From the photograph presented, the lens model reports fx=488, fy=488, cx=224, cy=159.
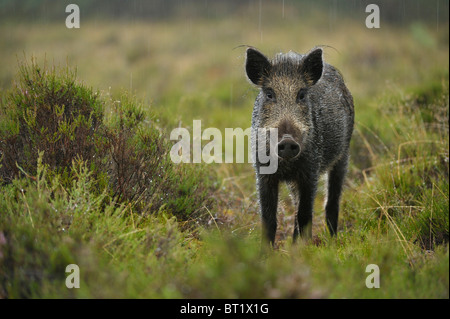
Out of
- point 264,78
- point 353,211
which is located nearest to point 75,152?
point 264,78

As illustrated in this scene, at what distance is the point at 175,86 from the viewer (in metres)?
15.5

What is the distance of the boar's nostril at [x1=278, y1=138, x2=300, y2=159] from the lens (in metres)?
3.77

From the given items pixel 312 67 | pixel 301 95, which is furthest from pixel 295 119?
pixel 312 67

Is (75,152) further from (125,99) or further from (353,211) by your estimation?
(353,211)

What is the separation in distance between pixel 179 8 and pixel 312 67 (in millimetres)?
34357

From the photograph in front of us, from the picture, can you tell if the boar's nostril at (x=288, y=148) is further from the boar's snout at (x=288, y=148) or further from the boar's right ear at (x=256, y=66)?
the boar's right ear at (x=256, y=66)

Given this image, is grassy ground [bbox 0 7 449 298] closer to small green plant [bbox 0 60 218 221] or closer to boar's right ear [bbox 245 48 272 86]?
small green plant [bbox 0 60 218 221]

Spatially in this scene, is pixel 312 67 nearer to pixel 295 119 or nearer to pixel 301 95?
pixel 301 95

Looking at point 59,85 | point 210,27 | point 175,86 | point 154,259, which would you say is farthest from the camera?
point 210,27

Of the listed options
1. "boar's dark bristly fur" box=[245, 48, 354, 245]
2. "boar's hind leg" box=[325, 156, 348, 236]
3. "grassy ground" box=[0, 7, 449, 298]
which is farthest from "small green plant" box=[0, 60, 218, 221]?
"boar's hind leg" box=[325, 156, 348, 236]

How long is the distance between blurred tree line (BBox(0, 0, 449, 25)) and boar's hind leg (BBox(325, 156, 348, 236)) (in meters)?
26.2

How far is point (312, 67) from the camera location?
181 inches

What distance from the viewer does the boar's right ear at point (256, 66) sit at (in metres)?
4.52
